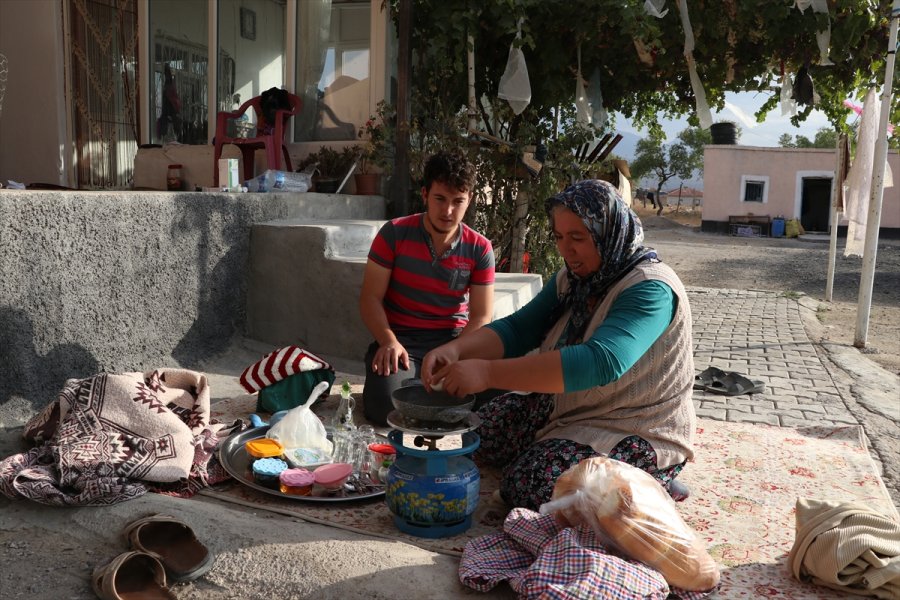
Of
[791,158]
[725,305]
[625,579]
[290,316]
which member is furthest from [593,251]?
[791,158]

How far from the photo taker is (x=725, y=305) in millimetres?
10391

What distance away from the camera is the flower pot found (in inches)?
283

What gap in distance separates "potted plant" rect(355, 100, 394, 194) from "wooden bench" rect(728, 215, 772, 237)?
25.5 m

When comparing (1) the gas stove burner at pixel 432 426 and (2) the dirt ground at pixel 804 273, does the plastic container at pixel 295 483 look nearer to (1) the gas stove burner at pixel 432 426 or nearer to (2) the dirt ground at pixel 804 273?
(1) the gas stove burner at pixel 432 426

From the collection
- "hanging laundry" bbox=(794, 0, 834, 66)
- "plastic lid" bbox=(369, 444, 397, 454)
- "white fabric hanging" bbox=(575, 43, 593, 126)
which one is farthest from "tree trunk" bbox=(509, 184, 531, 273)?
"plastic lid" bbox=(369, 444, 397, 454)

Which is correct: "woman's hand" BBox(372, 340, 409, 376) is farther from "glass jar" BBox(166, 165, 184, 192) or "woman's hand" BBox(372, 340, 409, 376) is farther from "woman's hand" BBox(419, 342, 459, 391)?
"glass jar" BBox(166, 165, 184, 192)

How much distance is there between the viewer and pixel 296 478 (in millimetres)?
3062

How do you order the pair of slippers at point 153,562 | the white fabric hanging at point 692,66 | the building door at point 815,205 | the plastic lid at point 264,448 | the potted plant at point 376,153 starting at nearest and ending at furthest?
1. the pair of slippers at point 153,562
2. the plastic lid at point 264,448
3. the white fabric hanging at point 692,66
4. the potted plant at point 376,153
5. the building door at point 815,205

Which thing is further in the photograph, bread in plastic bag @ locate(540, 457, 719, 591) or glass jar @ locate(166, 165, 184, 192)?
glass jar @ locate(166, 165, 184, 192)

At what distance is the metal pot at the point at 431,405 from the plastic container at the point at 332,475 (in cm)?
59

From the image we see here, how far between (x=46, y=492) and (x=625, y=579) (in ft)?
7.30

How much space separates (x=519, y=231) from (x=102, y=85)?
5186 millimetres

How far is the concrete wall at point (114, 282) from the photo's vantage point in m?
3.89

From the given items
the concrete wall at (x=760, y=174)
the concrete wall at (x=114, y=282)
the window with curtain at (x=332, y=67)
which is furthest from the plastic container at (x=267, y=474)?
the concrete wall at (x=760, y=174)
